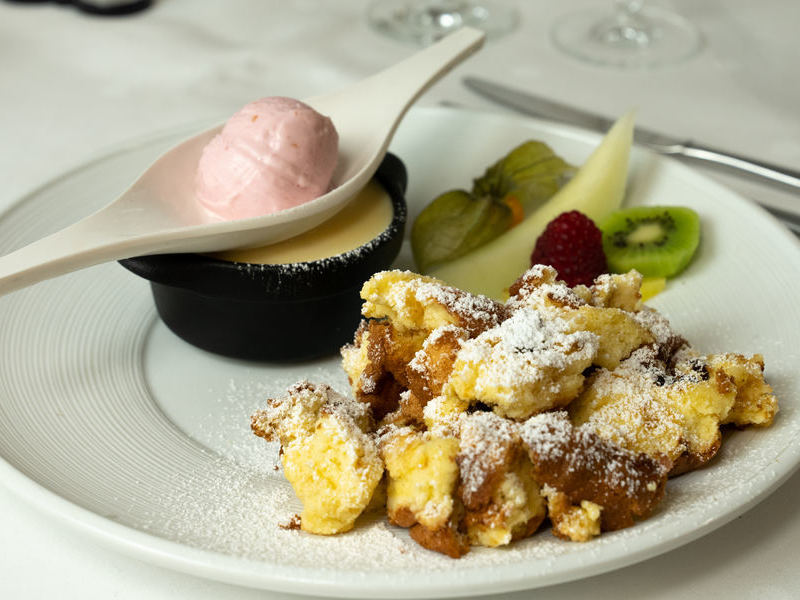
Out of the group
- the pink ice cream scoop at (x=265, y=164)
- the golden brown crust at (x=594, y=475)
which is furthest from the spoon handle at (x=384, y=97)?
the golden brown crust at (x=594, y=475)

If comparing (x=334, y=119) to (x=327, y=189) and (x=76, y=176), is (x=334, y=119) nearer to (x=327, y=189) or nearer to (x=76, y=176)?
(x=327, y=189)

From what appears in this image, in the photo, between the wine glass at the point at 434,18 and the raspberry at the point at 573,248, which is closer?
the raspberry at the point at 573,248

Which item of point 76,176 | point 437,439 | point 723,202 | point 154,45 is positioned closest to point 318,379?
point 437,439

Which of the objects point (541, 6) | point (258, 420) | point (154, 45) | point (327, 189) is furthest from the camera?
point (541, 6)

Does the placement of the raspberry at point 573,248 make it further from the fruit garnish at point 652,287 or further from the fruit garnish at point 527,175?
the fruit garnish at point 527,175

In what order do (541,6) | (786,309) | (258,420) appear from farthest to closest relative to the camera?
(541,6) < (786,309) < (258,420)

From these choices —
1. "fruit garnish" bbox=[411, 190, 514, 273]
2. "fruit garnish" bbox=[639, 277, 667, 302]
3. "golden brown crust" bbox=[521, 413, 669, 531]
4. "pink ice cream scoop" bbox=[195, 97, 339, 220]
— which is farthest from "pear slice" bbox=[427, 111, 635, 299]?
"golden brown crust" bbox=[521, 413, 669, 531]

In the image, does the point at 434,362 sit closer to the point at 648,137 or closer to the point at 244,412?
the point at 244,412
